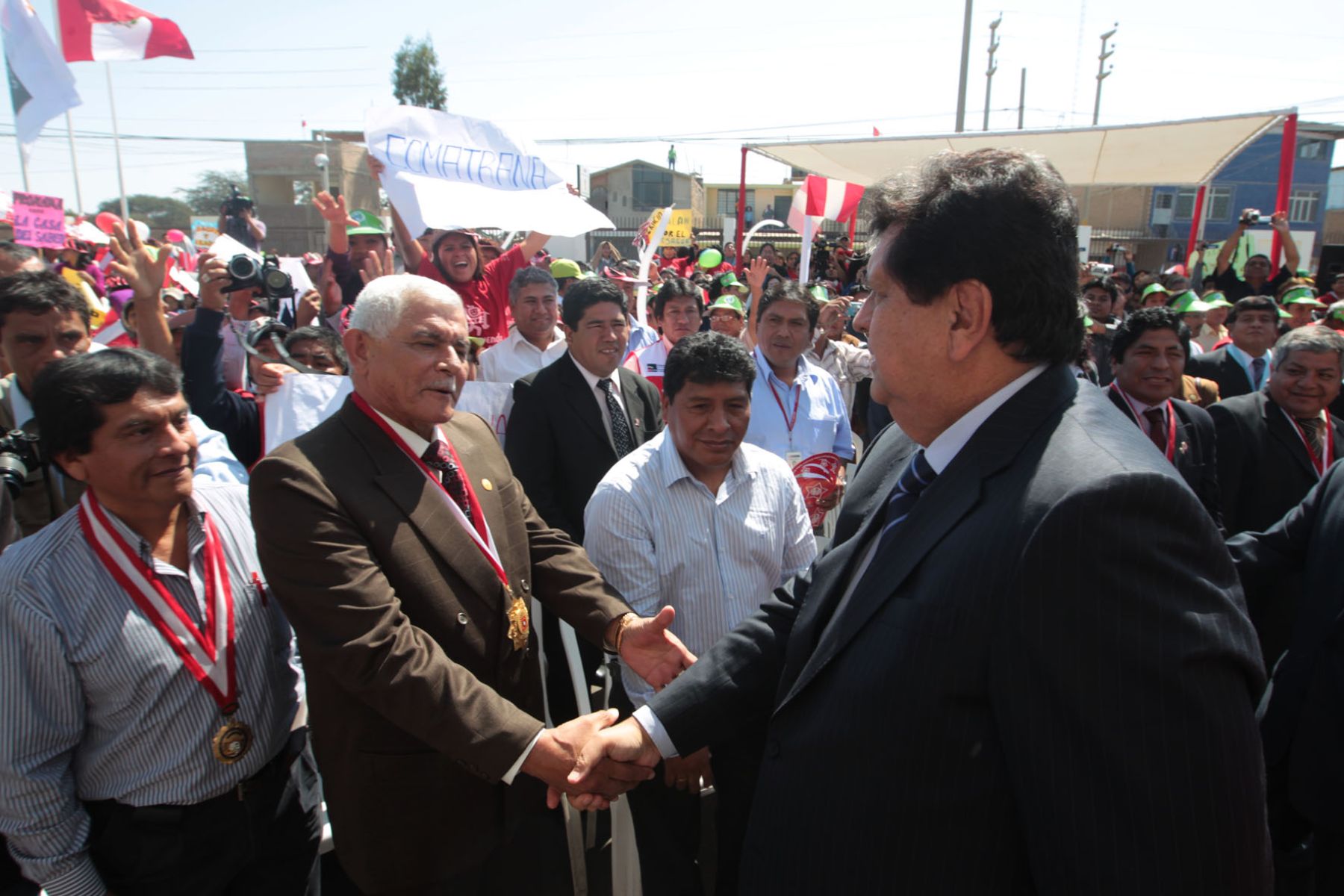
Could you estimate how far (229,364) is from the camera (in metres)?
4.68

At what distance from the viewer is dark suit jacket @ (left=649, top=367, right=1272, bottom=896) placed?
1077 mm

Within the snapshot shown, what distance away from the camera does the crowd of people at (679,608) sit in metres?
1.12

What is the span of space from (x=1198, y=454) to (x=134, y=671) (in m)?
4.63

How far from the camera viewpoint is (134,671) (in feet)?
6.31

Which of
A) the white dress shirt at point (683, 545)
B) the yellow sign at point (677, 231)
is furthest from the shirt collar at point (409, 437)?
the yellow sign at point (677, 231)

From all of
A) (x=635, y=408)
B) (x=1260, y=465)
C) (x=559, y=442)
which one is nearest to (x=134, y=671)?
(x=559, y=442)

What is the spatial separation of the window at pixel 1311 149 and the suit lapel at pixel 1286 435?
165 feet

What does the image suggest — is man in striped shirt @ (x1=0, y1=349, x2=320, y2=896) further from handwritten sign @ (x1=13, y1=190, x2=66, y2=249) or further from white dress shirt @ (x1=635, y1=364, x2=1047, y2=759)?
handwritten sign @ (x1=13, y1=190, x2=66, y2=249)

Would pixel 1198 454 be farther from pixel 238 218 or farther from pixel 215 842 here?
pixel 238 218

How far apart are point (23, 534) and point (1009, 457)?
310 centimetres

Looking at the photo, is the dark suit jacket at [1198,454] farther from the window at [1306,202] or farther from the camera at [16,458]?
the window at [1306,202]

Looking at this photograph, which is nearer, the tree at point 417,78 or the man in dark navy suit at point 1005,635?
the man in dark navy suit at point 1005,635

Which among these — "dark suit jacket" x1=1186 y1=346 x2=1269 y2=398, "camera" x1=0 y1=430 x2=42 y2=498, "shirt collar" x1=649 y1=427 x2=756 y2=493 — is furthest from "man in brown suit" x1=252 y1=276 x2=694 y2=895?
"dark suit jacket" x1=1186 y1=346 x2=1269 y2=398

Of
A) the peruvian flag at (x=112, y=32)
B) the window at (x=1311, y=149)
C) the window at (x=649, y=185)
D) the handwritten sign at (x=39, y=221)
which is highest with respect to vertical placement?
the window at (x=1311, y=149)
